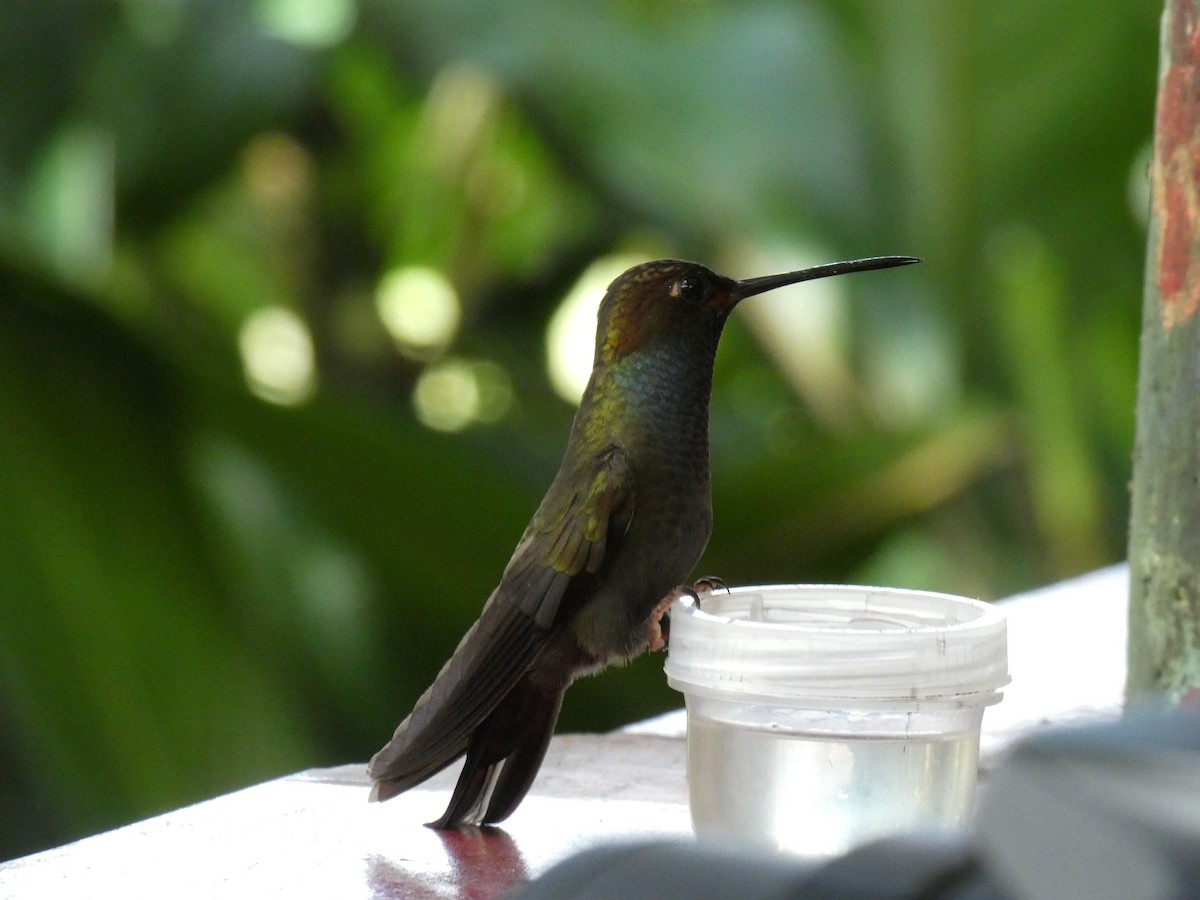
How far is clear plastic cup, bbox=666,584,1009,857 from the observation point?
1.07 metres

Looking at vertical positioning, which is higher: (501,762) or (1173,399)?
(1173,399)

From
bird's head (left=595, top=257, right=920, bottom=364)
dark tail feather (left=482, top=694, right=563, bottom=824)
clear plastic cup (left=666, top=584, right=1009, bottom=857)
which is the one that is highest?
bird's head (left=595, top=257, right=920, bottom=364)

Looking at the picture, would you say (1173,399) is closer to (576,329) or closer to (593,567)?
(593,567)

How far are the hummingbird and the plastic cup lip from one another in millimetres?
152

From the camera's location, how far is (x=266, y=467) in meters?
3.02

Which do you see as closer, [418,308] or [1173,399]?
[1173,399]

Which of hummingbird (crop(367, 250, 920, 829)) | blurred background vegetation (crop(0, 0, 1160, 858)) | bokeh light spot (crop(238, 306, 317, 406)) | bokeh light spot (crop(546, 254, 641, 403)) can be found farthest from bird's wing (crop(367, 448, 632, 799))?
bokeh light spot (crop(546, 254, 641, 403))

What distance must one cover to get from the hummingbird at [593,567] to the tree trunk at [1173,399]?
9.9 inches

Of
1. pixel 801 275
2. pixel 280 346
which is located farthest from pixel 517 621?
pixel 280 346

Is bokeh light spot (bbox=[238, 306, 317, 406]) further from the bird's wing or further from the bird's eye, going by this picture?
the bird's wing

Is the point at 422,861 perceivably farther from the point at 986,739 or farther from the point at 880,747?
the point at 986,739

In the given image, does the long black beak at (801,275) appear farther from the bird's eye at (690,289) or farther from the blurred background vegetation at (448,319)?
the blurred background vegetation at (448,319)

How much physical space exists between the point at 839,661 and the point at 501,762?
1.21 ft

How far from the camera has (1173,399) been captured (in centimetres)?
145
